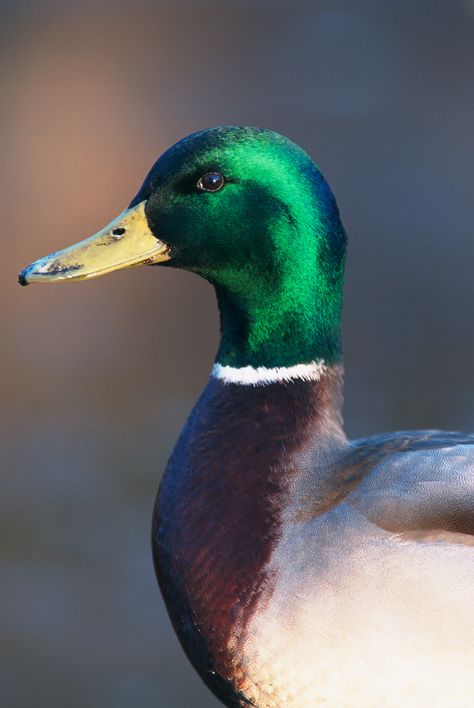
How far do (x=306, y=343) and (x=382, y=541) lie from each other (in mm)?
456

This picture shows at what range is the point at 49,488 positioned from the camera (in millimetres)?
5102

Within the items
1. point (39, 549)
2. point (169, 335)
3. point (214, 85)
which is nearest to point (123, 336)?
point (169, 335)

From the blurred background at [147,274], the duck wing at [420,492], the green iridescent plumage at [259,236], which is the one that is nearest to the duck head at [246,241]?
the green iridescent plumage at [259,236]

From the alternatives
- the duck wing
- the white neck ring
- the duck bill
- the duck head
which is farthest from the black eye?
the duck wing

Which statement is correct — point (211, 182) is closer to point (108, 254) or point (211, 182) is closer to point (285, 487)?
point (108, 254)

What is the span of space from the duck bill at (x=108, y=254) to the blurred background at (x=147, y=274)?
1914mm

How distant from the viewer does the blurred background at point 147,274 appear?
4605mm

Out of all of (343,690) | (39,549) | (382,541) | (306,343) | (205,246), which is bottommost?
(39,549)

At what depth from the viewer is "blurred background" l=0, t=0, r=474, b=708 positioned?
461cm

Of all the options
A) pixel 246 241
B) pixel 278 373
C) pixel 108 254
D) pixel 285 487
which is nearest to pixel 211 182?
pixel 246 241

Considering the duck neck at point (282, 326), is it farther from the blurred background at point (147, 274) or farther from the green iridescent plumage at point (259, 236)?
the blurred background at point (147, 274)

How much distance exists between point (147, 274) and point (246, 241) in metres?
3.50

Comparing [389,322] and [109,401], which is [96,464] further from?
[389,322]

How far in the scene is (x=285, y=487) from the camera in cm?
262
